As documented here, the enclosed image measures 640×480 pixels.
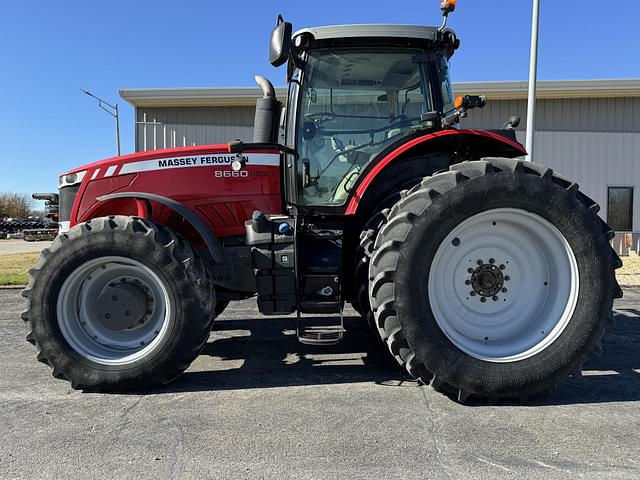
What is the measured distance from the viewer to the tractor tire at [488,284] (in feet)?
9.41

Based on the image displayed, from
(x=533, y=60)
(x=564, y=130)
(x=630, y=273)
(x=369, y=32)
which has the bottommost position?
(x=630, y=273)

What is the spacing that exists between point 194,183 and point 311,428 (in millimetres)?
2130

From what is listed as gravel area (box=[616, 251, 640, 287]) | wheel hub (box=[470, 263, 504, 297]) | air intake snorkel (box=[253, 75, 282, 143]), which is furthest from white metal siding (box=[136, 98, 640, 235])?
wheel hub (box=[470, 263, 504, 297])

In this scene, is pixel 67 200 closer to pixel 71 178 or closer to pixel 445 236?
pixel 71 178

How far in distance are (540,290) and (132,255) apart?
2.82m

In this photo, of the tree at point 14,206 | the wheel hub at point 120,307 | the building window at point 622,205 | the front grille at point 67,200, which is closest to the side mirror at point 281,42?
the wheel hub at point 120,307

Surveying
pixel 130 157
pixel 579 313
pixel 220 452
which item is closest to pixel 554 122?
pixel 579 313

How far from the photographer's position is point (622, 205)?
1262 cm

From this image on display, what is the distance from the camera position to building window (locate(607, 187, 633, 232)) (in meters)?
12.6

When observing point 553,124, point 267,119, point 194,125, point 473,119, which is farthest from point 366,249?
point 553,124

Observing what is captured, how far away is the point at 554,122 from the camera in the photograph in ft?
40.7

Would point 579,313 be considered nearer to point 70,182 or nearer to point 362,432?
point 362,432

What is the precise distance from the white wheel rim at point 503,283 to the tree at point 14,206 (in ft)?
164

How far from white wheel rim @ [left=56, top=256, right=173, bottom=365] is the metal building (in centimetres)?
971
